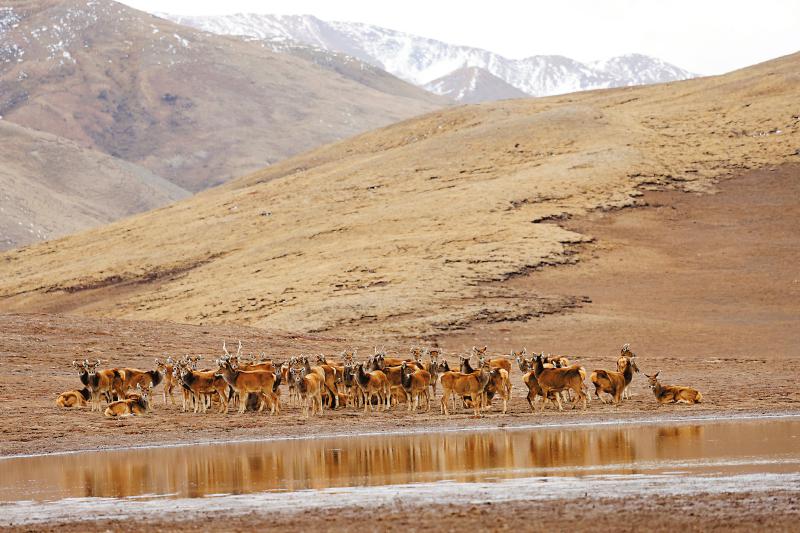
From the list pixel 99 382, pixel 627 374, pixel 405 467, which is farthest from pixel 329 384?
pixel 405 467

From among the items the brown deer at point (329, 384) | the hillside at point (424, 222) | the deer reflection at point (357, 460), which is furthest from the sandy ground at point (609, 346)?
the hillside at point (424, 222)

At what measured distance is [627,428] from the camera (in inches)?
1031

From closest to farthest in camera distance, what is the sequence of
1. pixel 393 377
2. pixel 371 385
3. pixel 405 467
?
pixel 405 467 → pixel 371 385 → pixel 393 377

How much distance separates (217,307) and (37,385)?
1127 inches

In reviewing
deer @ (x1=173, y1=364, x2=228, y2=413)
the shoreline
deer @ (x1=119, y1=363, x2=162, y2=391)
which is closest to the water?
the shoreline

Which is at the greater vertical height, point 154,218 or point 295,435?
point 154,218

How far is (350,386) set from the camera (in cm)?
3153

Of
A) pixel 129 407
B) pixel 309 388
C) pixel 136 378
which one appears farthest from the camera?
pixel 136 378

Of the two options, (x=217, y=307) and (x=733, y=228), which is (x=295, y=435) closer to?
(x=217, y=307)

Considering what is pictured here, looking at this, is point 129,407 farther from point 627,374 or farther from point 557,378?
point 627,374

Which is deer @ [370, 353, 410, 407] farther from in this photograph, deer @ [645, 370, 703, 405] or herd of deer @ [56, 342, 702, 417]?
deer @ [645, 370, 703, 405]

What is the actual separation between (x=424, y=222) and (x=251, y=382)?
159 feet

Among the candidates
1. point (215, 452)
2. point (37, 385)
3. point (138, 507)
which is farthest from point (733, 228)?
point (138, 507)

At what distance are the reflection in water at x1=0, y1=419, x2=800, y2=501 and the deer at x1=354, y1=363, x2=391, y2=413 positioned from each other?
→ 398 cm
